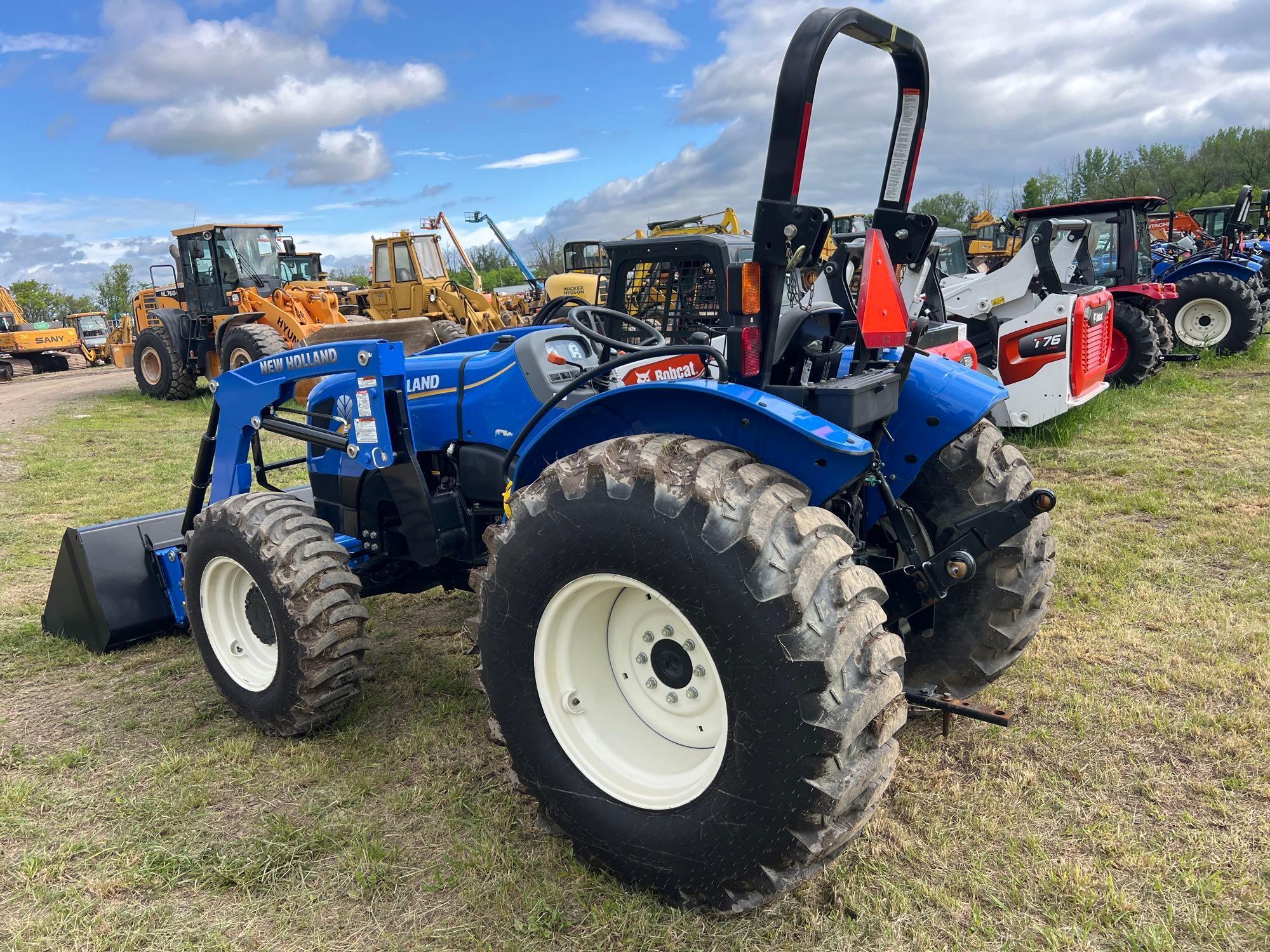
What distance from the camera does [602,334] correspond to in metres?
3.49

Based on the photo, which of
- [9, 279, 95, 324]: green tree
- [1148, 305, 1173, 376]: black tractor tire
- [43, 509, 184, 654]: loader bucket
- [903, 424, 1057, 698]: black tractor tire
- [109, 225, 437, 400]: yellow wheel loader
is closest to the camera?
[903, 424, 1057, 698]: black tractor tire

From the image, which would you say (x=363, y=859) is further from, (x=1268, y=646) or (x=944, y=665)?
(x=1268, y=646)

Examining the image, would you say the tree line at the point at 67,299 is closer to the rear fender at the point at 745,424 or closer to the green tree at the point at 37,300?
the green tree at the point at 37,300

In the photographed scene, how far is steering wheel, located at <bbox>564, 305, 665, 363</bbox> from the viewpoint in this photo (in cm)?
306

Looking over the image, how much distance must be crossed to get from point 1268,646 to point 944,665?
173cm

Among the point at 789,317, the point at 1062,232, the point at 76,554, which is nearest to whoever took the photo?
the point at 789,317

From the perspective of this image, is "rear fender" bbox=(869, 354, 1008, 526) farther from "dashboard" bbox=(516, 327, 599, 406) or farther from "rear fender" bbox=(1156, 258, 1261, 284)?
"rear fender" bbox=(1156, 258, 1261, 284)

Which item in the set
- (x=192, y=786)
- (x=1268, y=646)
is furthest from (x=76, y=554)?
(x=1268, y=646)

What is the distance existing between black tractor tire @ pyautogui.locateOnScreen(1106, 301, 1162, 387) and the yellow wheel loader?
33.6ft

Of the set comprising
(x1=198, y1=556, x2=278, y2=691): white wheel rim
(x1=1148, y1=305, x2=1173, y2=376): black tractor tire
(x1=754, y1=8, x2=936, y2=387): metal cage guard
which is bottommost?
(x1=198, y1=556, x2=278, y2=691): white wheel rim

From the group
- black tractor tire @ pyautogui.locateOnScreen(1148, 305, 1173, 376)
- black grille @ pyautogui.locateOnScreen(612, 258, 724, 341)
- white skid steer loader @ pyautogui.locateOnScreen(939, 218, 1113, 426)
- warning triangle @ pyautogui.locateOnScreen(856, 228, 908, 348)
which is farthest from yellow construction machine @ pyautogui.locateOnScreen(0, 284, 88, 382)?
warning triangle @ pyautogui.locateOnScreen(856, 228, 908, 348)

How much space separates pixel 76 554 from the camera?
409 centimetres

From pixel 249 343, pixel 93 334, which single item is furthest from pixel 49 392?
pixel 93 334

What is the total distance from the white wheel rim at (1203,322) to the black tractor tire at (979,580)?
11566 mm
